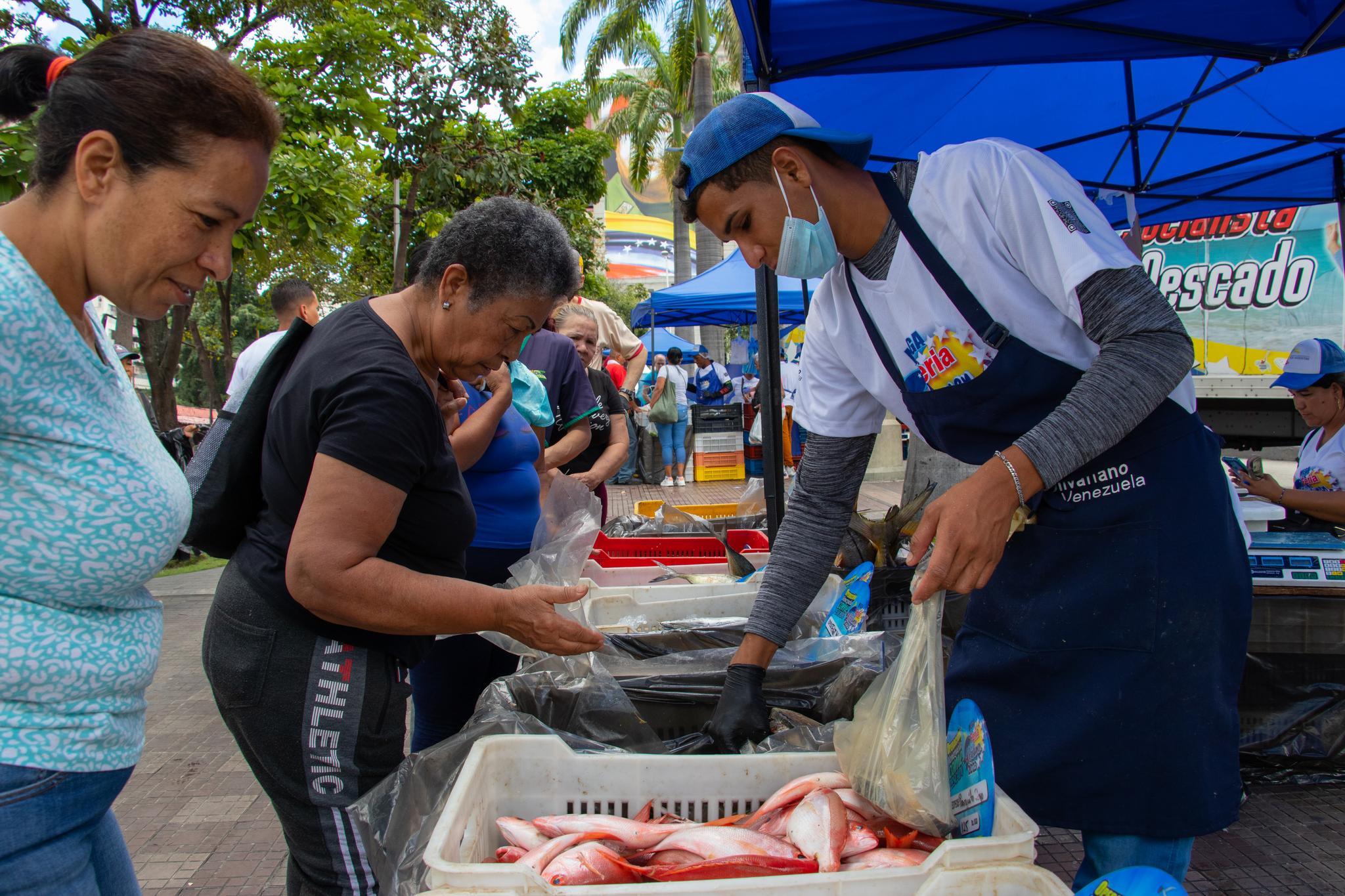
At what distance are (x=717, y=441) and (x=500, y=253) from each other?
12.3m

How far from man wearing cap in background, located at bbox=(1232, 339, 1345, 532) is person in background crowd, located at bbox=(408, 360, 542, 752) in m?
3.27

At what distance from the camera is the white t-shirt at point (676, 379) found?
42.5 feet

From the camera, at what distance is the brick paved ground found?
9.39ft

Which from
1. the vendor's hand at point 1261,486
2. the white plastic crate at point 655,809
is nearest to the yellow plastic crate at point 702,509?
the vendor's hand at point 1261,486

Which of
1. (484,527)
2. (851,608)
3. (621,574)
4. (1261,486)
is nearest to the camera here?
(851,608)

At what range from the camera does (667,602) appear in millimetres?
3012

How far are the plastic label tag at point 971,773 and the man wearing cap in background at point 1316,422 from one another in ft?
10.5

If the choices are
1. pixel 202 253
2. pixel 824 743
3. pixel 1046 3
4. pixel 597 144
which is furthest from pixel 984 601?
pixel 597 144

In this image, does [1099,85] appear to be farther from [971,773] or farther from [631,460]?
[631,460]

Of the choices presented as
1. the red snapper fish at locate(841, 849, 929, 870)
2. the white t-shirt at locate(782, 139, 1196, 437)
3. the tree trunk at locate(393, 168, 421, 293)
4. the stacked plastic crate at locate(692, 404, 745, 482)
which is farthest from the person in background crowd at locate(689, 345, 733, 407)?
the red snapper fish at locate(841, 849, 929, 870)

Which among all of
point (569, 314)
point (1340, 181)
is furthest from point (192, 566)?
point (1340, 181)

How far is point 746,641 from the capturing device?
1.89 metres

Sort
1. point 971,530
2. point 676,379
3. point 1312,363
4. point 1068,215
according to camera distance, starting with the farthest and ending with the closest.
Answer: point 676,379
point 1312,363
point 1068,215
point 971,530

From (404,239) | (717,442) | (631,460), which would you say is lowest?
(631,460)
